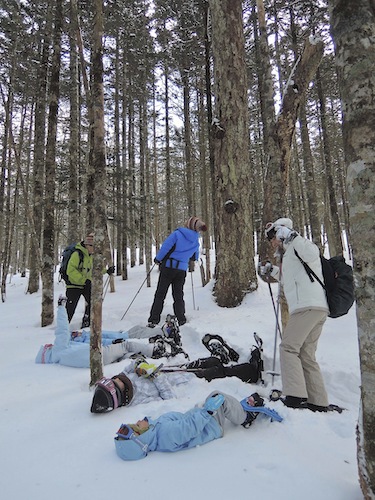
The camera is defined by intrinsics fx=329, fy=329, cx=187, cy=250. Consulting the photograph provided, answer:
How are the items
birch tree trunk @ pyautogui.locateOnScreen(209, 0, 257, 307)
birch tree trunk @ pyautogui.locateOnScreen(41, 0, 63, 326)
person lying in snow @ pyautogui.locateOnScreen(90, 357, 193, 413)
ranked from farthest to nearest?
birch tree trunk @ pyautogui.locateOnScreen(41, 0, 63, 326)
birch tree trunk @ pyautogui.locateOnScreen(209, 0, 257, 307)
person lying in snow @ pyautogui.locateOnScreen(90, 357, 193, 413)

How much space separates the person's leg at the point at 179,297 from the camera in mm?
6239

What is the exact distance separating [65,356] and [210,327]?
231 cm

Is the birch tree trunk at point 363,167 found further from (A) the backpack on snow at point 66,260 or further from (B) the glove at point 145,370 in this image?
(A) the backpack on snow at point 66,260

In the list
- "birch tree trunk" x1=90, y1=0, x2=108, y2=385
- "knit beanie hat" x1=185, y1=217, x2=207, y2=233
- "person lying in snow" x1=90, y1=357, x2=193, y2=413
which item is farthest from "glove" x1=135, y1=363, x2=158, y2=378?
"knit beanie hat" x1=185, y1=217, x2=207, y2=233

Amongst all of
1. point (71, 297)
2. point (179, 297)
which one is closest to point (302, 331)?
point (179, 297)

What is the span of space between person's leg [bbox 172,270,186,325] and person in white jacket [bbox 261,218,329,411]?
3.11 metres

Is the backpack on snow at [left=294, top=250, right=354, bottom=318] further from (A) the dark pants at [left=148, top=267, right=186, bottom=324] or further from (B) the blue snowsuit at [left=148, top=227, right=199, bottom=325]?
(A) the dark pants at [left=148, top=267, right=186, bottom=324]

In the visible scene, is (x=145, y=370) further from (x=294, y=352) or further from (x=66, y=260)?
(x=66, y=260)

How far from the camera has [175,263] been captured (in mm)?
6391

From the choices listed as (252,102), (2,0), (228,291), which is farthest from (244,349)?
(252,102)

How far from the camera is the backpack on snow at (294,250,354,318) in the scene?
124 inches

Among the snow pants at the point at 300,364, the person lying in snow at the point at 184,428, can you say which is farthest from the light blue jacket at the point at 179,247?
the person lying in snow at the point at 184,428

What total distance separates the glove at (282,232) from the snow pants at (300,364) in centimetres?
78

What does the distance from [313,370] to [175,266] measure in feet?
11.6
